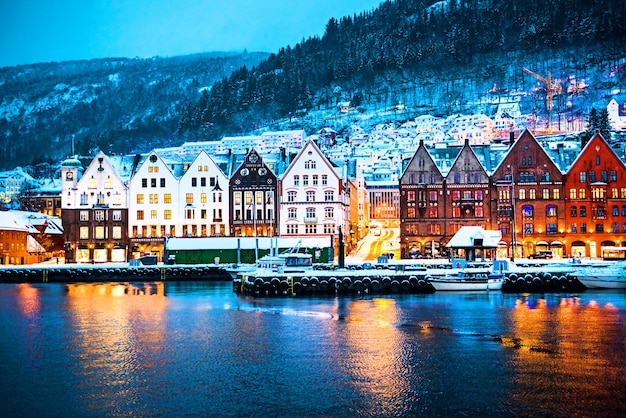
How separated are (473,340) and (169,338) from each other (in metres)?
20.5

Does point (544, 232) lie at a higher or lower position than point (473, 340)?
higher

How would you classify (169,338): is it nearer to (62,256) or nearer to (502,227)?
(502,227)

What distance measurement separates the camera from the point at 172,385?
35.4 meters

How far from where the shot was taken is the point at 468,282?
77.4m

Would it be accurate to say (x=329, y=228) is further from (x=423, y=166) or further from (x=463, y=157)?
(x=463, y=157)

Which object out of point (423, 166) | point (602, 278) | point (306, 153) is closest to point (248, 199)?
point (306, 153)

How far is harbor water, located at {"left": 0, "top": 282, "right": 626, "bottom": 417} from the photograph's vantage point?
104 feet

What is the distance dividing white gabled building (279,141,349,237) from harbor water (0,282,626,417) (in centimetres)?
4464

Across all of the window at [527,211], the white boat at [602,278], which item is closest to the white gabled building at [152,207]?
the window at [527,211]

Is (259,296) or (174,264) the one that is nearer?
(259,296)

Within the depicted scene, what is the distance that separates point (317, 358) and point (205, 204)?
77.0 metres

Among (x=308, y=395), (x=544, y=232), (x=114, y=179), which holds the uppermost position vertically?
(x=114, y=179)

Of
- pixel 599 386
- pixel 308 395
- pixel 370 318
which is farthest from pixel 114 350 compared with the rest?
pixel 599 386

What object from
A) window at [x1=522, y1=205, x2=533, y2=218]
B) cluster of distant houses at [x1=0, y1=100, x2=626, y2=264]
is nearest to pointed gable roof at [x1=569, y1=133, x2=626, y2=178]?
cluster of distant houses at [x1=0, y1=100, x2=626, y2=264]
